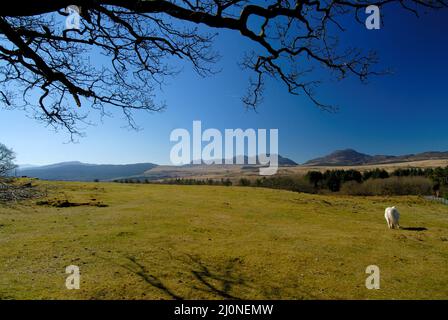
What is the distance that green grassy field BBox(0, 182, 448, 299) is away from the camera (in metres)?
9.55

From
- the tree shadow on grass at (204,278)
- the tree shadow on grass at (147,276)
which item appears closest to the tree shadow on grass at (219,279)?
the tree shadow on grass at (204,278)

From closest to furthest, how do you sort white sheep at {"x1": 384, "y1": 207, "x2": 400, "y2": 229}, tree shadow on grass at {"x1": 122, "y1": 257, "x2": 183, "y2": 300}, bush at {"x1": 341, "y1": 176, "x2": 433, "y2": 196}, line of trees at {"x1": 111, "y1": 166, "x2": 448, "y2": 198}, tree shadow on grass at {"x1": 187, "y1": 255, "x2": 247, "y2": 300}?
1. tree shadow on grass at {"x1": 122, "y1": 257, "x2": 183, "y2": 300}
2. tree shadow on grass at {"x1": 187, "y1": 255, "x2": 247, "y2": 300}
3. white sheep at {"x1": 384, "y1": 207, "x2": 400, "y2": 229}
4. line of trees at {"x1": 111, "y1": 166, "x2": 448, "y2": 198}
5. bush at {"x1": 341, "y1": 176, "x2": 433, "y2": 196}

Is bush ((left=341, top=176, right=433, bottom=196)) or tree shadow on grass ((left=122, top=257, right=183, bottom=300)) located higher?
tree shadow on grass ((left=122, top=257, right=183, bottom=300))

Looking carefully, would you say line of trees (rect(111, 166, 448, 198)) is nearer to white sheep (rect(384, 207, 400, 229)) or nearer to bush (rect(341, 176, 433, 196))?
bush (rect(341, 176, 433, 196))

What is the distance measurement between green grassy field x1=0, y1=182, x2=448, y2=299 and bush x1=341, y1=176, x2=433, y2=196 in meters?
65.2

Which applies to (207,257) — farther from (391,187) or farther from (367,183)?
(367,183)

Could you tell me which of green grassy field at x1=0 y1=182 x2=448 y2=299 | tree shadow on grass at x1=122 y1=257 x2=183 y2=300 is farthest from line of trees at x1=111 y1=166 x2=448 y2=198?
tree shadow on grass at x1=122 y1=257 x2=183 y2=300

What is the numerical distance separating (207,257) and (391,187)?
290 feet

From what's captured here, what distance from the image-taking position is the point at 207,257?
13.3 metres

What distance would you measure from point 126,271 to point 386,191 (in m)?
88.7

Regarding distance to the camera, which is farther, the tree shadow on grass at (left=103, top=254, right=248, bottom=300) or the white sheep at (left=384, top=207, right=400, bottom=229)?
the white sheep at (left=384, top=207, right=400, bottom=229)

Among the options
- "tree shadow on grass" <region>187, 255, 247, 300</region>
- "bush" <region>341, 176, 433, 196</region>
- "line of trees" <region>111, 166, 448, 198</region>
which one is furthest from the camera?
"bush" <region>341, 176, 433, 196</region>

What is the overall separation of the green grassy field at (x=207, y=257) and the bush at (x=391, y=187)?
6525cm
